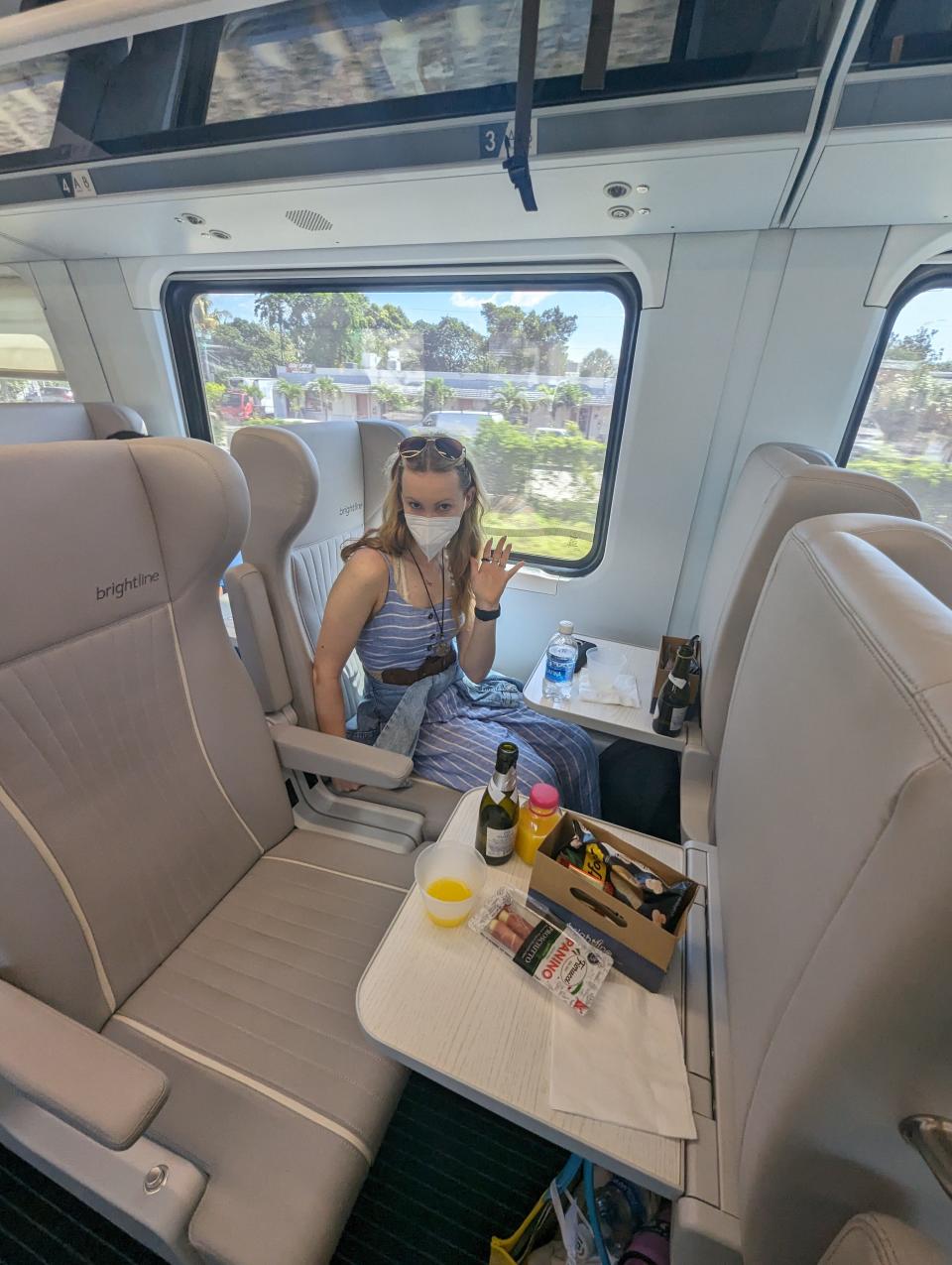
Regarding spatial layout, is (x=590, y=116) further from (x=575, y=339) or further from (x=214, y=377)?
(x=214, y=377)

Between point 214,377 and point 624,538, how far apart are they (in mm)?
2542

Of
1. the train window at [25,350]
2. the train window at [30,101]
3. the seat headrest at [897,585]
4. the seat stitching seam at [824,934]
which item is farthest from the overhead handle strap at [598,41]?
the train window at [25,350]

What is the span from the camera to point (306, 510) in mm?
1398

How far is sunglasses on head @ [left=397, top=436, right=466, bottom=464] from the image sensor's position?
149cm

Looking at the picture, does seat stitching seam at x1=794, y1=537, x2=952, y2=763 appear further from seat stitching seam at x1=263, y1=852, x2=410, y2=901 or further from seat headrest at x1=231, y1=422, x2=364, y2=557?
seat headrest at x1=231, y1=422, x2=364, y2=557

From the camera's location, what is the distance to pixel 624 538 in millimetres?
2166

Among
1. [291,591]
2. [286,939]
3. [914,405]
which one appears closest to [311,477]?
[291,591]

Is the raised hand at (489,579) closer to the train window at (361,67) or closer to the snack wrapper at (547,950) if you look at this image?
the snack wrapper at (547,950)

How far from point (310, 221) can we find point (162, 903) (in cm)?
213

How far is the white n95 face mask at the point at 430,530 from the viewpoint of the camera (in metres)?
1.51

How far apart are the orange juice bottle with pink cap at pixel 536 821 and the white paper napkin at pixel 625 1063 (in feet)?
0.83

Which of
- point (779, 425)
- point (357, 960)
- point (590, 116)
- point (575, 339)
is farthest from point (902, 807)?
point (575, 339)

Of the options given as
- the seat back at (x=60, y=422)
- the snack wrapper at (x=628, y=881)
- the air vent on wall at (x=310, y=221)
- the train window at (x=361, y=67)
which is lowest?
the snack wrapper at (x=628, y=881)

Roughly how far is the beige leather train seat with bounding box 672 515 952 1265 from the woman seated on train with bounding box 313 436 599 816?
839 mm
